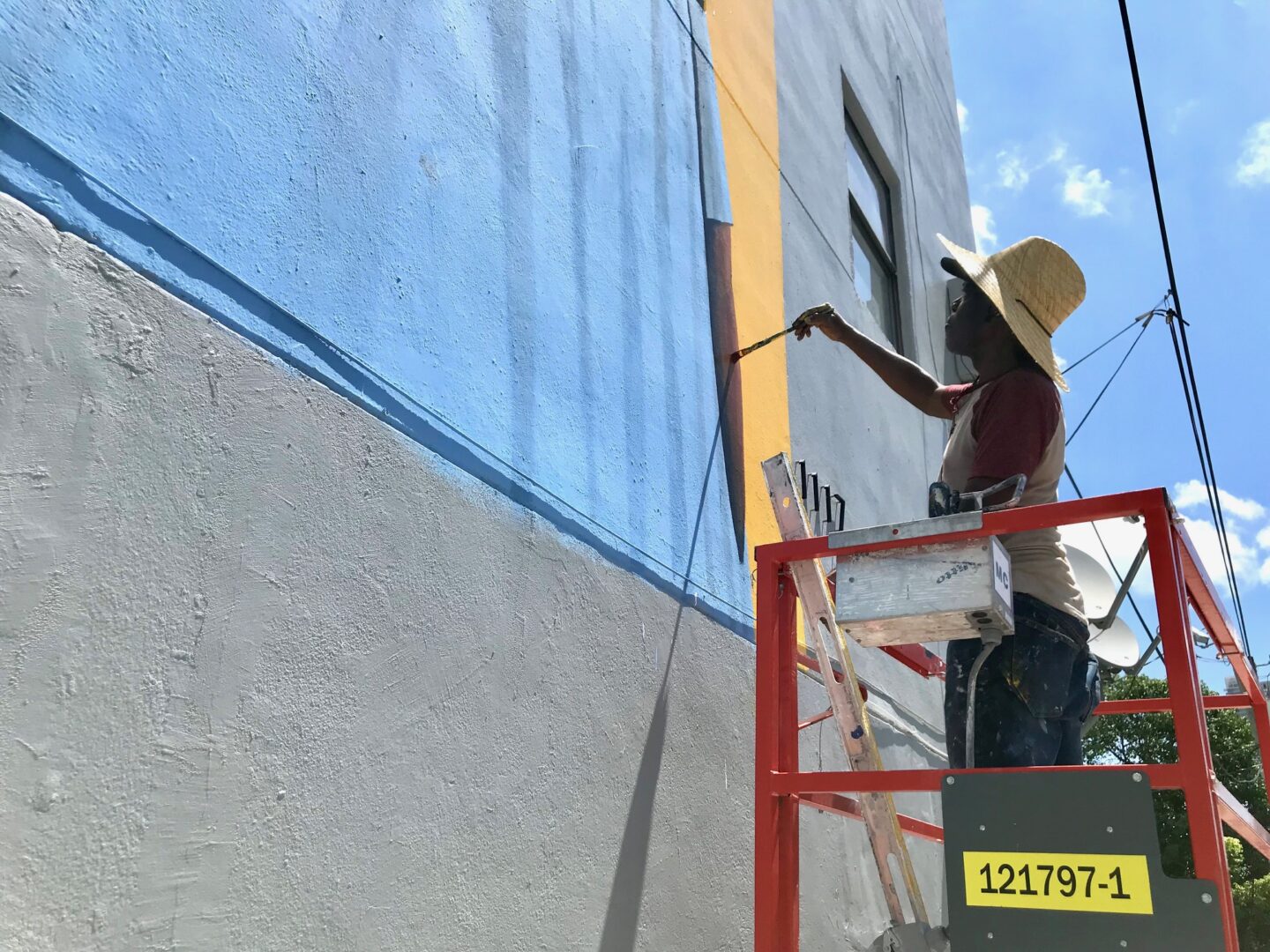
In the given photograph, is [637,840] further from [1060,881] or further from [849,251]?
[849,251]

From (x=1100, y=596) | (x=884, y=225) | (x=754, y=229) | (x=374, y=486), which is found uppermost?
(x=884, y=225)

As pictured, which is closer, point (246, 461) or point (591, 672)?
point (246, 461)

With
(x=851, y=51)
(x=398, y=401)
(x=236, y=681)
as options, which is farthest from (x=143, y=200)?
(x=851, y=51)

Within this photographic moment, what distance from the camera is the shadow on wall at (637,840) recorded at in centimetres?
264

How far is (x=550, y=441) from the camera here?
2.72m

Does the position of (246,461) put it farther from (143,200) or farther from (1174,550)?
(1174,550)

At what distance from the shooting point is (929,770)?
187cm

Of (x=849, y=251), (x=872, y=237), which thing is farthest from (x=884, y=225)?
(x=849, y=251)

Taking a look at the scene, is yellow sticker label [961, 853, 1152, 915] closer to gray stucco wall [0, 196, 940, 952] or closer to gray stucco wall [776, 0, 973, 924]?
gray stucco wall [0, 196, 940, 952]

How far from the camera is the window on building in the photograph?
21.3 ft

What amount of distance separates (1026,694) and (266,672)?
167 centimetres

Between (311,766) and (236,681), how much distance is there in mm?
231

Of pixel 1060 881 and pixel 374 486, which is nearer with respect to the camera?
pixel 1060 881

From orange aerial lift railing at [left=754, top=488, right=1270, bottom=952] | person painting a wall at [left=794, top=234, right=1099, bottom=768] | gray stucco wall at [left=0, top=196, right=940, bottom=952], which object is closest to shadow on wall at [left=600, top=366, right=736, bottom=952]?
gray stucco wall at [left=0, top=196, right=940, bottom=952]
